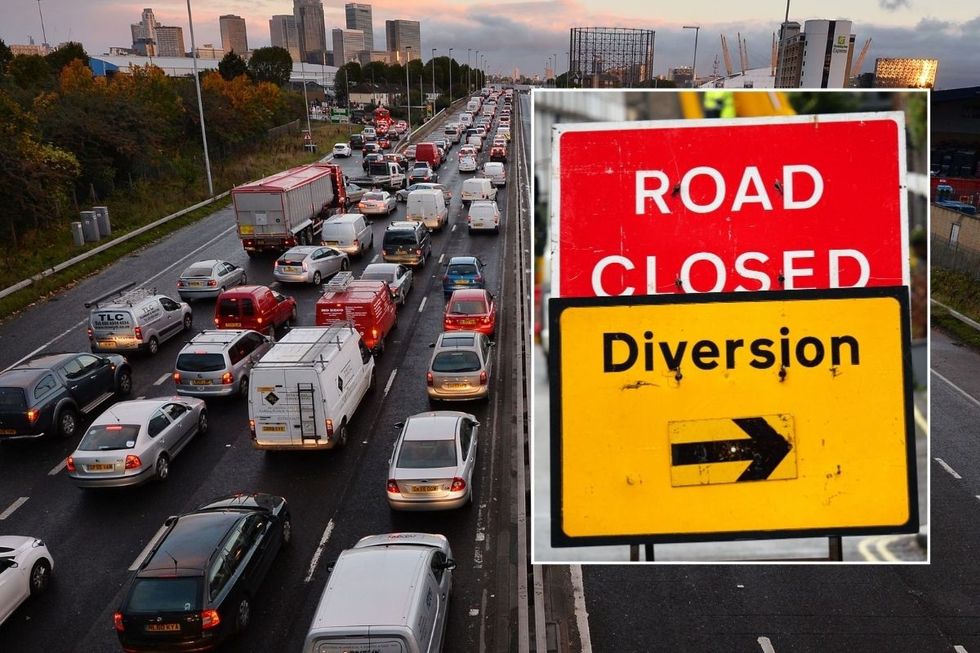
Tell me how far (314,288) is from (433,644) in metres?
21.7

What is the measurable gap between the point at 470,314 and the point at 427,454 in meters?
8.84

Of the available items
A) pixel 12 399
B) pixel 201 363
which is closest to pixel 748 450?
pixel 12 399

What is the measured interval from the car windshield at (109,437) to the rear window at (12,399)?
98.7 inches

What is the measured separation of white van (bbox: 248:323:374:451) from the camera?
47.8 ft

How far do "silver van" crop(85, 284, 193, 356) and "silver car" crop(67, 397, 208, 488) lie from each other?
6.57 m

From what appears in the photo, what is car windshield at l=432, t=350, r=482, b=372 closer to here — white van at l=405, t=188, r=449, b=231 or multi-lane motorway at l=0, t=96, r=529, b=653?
multi-lane motorway at l=0, t=96, r=529, b=653

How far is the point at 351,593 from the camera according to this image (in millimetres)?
8945

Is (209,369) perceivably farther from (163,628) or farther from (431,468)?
(163,628)

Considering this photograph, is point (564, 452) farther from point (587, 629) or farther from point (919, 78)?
point (919, 78)

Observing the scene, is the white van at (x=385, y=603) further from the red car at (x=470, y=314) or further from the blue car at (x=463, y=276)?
the blue car at (x=463, y=276)

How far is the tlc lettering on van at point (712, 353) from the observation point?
285 centimetres

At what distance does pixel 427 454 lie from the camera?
13.4 meters

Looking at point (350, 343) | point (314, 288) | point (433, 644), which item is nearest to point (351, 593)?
point (433, 644)

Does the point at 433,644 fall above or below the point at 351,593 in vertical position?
below
